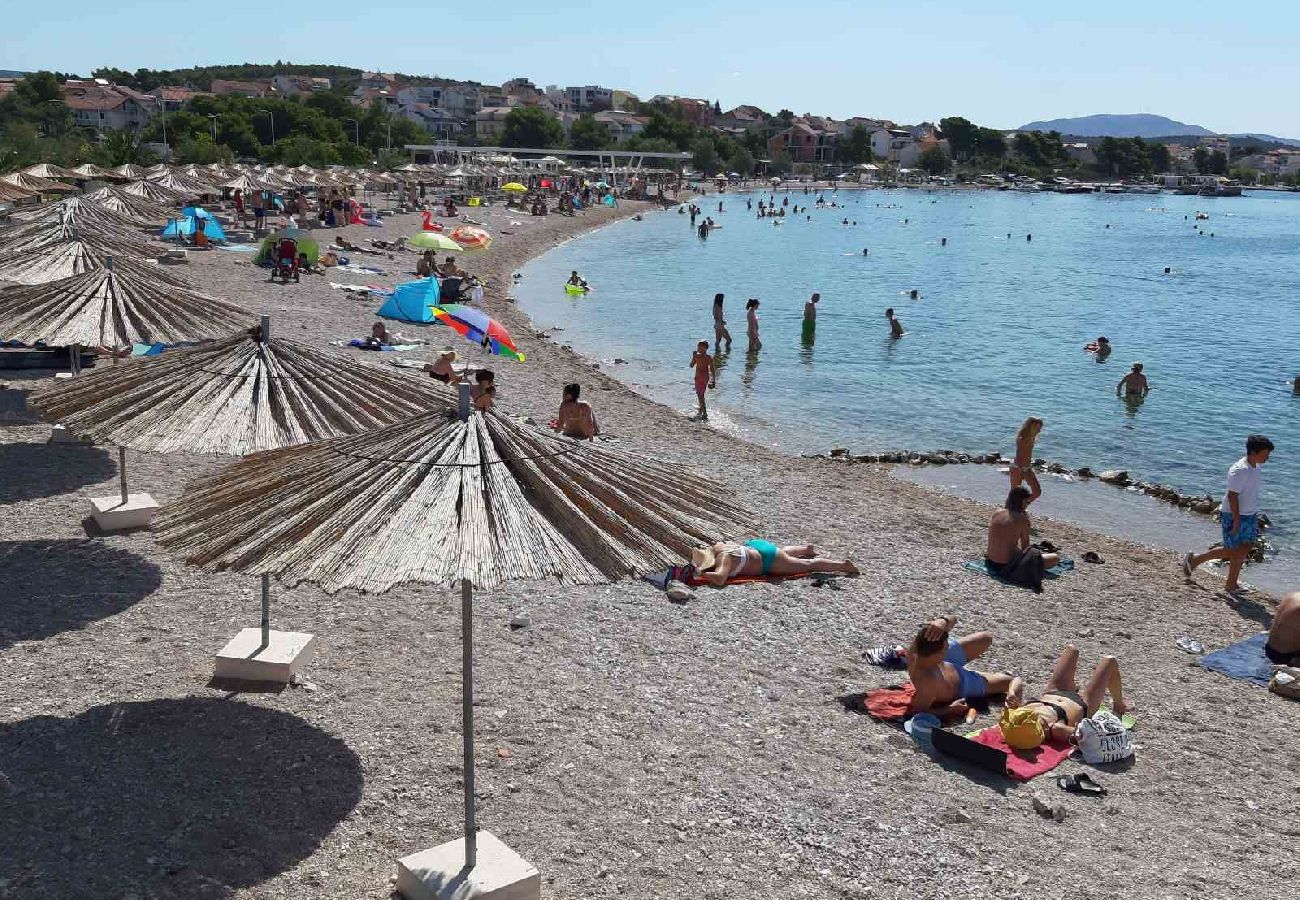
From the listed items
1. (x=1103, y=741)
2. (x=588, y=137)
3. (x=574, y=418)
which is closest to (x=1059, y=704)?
(x=1103, y=741)

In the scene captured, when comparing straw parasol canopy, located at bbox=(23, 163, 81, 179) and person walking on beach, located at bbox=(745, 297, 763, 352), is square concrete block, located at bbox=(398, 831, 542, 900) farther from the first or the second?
straw parasol canopy, located at bbox=(23, 163, 81, 179)

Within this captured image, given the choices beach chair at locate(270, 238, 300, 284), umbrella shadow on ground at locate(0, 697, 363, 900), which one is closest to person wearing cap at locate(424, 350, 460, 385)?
umbrella shadow on ground at locate(0, 697, 363, 900)

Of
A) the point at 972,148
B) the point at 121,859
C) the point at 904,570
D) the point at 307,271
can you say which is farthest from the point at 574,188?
the point at 972,148

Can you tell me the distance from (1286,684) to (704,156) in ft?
450

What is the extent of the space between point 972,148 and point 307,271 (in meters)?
173

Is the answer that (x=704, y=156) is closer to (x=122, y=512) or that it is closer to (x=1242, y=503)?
(x=1242, y=503)

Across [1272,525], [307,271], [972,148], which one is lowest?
[1272,525]

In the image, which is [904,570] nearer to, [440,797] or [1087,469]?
[440,797]

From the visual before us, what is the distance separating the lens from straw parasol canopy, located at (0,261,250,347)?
28.7 ft

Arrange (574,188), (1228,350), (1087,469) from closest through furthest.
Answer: (1087,469), (1228,350), (574,188)

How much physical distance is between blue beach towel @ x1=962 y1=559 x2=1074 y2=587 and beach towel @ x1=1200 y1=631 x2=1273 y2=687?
1.79 metres

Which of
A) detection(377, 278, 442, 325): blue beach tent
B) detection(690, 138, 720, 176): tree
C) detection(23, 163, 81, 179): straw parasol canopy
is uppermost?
detection(690, 138, 720, 176): tree

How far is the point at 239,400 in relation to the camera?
6781mm

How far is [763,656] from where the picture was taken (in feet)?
25.7
